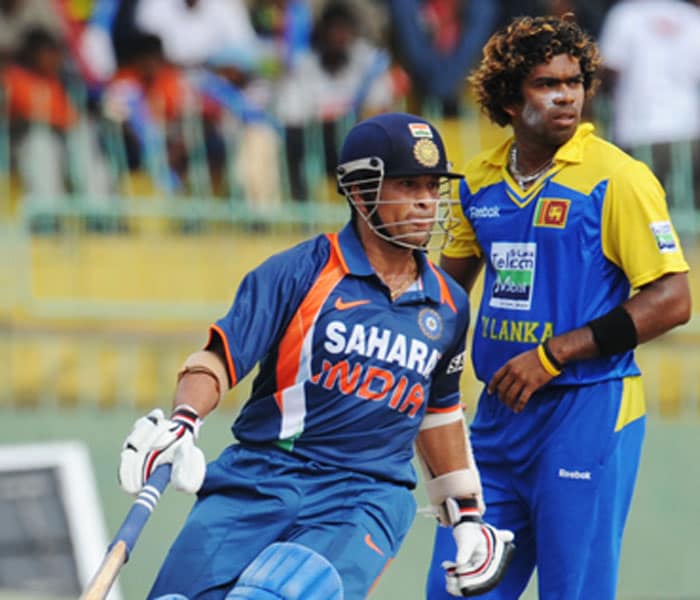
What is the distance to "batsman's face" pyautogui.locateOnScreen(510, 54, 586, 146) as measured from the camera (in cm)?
545

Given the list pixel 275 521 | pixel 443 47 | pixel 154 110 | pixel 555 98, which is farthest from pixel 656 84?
pixel 275 521

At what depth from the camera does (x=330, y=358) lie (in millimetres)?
4750

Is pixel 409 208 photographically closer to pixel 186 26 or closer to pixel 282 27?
pixel 186 26

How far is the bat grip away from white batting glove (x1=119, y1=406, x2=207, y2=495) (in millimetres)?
23

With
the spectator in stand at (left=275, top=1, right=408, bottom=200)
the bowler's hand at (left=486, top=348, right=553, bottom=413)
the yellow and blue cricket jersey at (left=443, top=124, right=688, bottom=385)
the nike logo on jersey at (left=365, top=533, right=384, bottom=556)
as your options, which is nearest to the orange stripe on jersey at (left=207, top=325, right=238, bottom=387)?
the nike logo on jersey at (left=365, top=533, right=384, bottom=556)

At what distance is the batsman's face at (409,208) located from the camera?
16.0 ft

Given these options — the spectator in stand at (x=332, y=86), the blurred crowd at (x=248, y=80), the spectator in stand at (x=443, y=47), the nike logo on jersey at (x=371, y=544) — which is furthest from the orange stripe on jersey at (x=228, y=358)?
the spectator in stand at (x=443, y=47)

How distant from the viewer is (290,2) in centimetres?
1046

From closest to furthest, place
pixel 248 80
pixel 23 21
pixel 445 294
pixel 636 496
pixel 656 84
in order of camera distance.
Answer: pixel 445 294, pixel 636 496, pixel 656 84, pixel 248 80, pixel 23 21

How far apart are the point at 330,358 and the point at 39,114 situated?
5587mm

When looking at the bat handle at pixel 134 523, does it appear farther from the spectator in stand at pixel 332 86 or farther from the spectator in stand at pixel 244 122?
the spectator in stand at pixel 332 86

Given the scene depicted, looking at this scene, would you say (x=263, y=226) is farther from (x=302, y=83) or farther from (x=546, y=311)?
(x=546, y=311)

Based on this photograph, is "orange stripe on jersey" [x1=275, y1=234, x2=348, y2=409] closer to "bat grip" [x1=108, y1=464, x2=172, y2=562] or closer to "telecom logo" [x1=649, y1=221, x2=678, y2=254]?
"bat grip" [x1=108, y1=464, x2=172, y2=562]

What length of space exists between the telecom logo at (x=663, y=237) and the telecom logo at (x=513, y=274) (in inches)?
16.1
